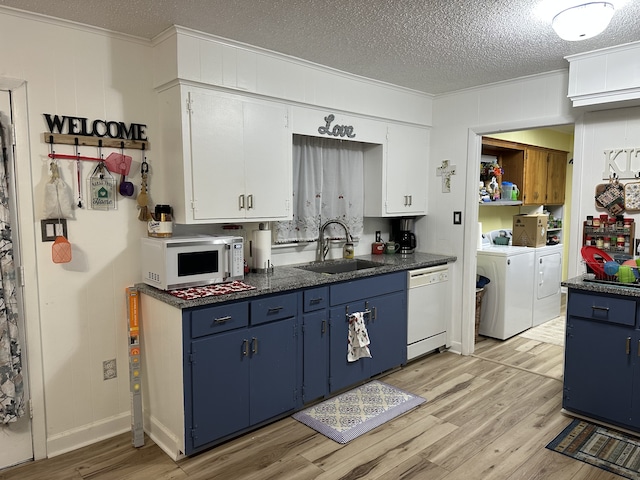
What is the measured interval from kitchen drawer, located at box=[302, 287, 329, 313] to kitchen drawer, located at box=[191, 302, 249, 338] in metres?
0.47

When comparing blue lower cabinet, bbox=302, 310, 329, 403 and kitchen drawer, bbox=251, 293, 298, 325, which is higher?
kitchen drawer, bbox=251, 293, 298, 325

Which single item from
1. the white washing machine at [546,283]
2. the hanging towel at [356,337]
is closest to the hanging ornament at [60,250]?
the hanging towel at [356,337]

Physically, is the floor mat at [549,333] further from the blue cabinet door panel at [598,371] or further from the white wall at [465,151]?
the blue cabinet door panel at [598,371]

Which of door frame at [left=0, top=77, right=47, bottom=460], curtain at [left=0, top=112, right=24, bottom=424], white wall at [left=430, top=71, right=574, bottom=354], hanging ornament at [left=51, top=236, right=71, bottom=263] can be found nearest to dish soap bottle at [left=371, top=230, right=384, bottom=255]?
white wall at [left=430, top=71, right=574, bottom=354]

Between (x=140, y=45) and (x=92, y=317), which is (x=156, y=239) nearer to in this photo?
(x=92, y=317)

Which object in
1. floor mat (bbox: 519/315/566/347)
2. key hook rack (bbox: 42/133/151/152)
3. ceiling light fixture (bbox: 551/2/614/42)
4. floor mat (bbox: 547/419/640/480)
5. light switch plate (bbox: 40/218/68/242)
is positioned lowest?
floor mat (bbox: 547/419/640/480)

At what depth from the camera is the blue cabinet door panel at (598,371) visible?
2.77 m

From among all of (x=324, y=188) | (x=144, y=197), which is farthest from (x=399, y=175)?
(x=144, y=197)

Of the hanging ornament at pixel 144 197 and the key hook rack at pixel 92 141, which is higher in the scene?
the key hook rack at pixel 92 141

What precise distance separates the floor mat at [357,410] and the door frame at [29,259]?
4.96 ft

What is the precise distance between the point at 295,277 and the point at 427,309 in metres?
1.48

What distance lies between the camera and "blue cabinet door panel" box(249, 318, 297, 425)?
272cm

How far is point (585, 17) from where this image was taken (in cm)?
214

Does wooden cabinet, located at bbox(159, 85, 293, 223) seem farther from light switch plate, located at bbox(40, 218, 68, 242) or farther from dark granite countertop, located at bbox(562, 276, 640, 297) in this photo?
dark granite countertop, located at bbox(562, 276, 640, 297)
